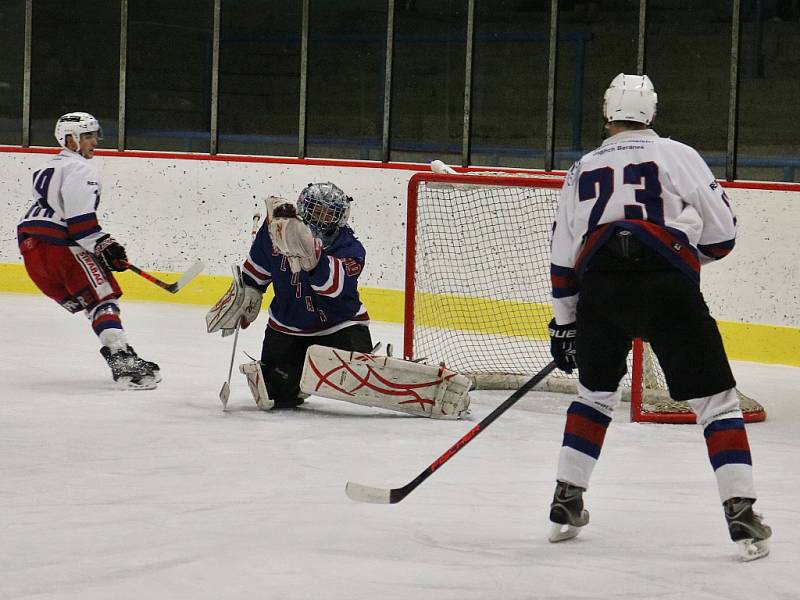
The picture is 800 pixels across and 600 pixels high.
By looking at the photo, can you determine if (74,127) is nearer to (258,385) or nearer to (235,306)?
(235,306)

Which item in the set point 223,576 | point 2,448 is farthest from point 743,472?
point 2,448

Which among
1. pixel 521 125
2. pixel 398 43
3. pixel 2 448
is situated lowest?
pixel 2 448

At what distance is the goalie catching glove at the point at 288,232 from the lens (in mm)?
4008

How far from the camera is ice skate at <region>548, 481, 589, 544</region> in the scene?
2.77 metres

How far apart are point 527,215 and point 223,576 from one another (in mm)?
3918

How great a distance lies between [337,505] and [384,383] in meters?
1.21

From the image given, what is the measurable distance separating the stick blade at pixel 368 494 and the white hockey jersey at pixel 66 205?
213cm

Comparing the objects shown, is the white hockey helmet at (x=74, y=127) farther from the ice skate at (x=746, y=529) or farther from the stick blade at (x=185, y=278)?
the ice skate at (x=746, y=529)

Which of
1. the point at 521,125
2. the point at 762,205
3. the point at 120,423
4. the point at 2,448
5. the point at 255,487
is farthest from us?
the point at 521,125

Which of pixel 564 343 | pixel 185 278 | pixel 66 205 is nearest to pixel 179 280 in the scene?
pixel 185 278

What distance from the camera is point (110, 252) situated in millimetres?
4719

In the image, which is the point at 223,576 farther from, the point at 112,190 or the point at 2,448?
the point at 112,190

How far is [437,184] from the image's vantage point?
5.30 m

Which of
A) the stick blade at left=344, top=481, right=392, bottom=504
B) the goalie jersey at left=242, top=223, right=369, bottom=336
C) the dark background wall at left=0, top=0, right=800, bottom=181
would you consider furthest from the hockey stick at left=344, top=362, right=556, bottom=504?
the dark background wall at left=0, top=0, right=800, bottom=181
